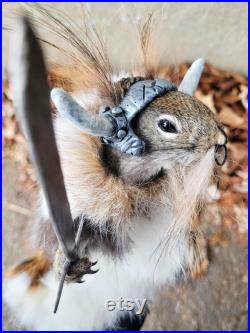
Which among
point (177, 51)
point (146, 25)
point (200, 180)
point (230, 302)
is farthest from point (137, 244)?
point (177, 51)

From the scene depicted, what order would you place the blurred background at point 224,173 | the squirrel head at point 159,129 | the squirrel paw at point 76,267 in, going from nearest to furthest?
the squirrel head at point 159,129 → the squirrel paw at point 76,267 → the blurred background at point 224,173

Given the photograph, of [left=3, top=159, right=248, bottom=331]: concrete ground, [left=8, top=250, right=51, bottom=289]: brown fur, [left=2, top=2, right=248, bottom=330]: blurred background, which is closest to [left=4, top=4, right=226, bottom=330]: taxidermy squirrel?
[left=8, top=250, right=51, bottom=289]: brown fur

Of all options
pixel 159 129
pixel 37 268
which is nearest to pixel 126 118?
pixel 159 129

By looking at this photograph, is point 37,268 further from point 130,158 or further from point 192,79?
point 192,79

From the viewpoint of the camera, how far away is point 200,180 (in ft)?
2.68

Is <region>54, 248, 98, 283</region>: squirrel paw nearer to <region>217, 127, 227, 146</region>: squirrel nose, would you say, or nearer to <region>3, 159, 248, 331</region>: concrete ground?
<region>217, 127, 227, 146</region>: squirrel nose

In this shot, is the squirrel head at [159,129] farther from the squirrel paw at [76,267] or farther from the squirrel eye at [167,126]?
the squirrel paw at [76,267]

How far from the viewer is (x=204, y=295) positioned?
5.44ft

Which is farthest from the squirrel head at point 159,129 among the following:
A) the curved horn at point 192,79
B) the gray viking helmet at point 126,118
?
the curved horn at point 192,79

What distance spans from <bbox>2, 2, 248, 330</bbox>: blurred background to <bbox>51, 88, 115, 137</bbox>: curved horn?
0.72 meters

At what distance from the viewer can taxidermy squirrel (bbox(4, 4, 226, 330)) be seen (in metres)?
0.77

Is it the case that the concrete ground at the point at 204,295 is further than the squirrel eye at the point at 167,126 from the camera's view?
Yes

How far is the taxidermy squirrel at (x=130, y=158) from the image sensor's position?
77 cm

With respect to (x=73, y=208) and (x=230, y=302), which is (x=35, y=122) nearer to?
(x=73, y=208)
